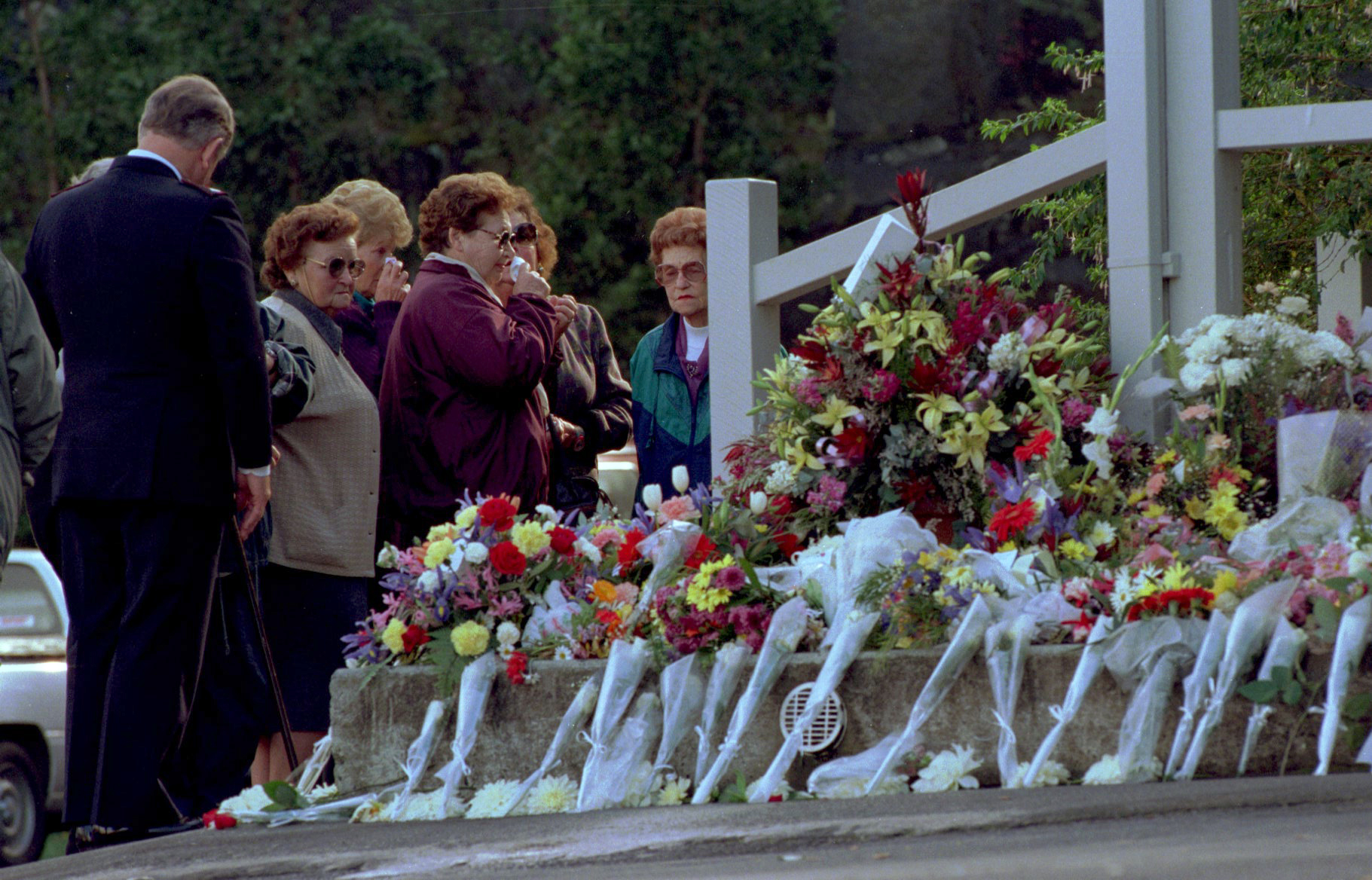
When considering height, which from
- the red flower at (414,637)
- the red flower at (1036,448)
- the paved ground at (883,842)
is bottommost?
the paved ground at (883,842)

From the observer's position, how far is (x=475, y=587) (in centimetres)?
339

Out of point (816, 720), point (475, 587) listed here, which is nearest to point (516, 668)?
point (475, 587)

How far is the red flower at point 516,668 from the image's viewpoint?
3.19m

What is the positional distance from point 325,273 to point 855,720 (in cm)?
213

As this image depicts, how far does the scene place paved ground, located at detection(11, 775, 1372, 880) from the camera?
7.55 ft

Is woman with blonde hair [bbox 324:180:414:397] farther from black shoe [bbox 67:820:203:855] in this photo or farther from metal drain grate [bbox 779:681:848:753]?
metal drain grate [bbox 779:681:848:753]

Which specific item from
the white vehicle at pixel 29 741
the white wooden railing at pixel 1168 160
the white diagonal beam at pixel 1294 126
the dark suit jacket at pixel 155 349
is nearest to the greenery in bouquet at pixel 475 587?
the dark suit jacket at pixel 155 349

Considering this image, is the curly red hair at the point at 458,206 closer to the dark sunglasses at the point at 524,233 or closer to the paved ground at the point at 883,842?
the dark sunglasses at the point at 524,233

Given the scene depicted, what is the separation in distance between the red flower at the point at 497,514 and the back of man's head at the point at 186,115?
1.07 m

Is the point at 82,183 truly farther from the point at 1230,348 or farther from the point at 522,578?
the point at 1230,348

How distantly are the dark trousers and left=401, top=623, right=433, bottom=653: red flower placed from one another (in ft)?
2.08

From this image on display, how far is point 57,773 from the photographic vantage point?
6145 mm

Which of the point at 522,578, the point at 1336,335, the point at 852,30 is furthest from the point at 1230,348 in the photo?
the point at 852,30

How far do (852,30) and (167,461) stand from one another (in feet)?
37.7
